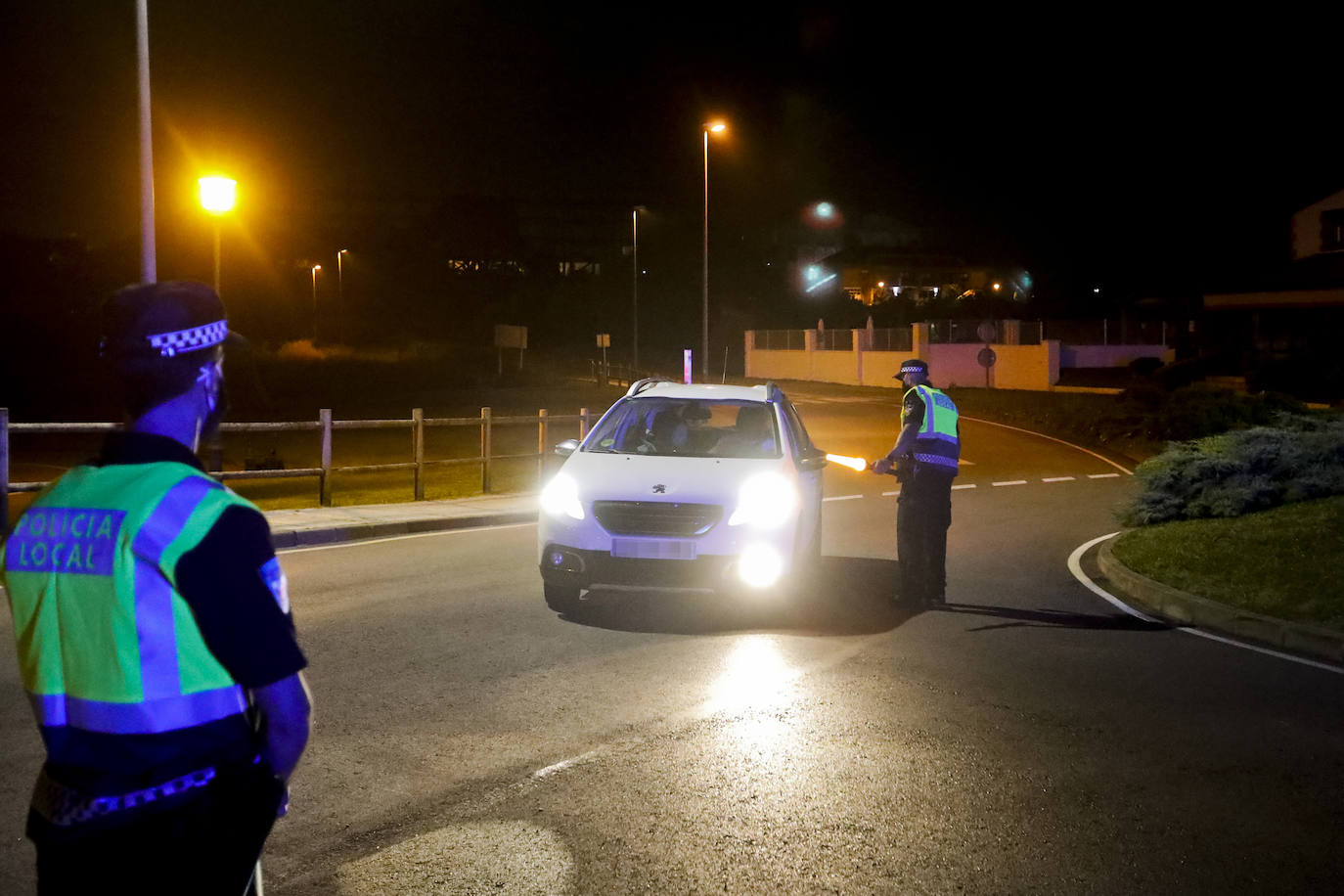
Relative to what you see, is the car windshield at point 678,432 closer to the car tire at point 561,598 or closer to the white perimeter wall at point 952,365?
the car tire at point 561,598

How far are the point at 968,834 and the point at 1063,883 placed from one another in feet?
1.73

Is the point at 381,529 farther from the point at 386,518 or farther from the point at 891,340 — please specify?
the point at 891,340

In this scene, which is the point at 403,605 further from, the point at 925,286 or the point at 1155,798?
the point at 925,286

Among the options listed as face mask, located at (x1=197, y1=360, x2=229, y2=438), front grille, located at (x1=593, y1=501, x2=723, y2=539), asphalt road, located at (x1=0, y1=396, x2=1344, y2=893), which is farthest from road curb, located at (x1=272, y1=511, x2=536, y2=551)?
face mask, located at (x1=197, y1=360, x2=229, y2=438)

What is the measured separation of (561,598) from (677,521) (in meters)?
1.15

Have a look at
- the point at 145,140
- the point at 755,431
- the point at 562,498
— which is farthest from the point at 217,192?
the point at 562,498

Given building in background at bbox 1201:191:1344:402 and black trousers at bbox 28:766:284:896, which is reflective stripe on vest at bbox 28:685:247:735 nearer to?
black trousers at bbox 28:766:284:896

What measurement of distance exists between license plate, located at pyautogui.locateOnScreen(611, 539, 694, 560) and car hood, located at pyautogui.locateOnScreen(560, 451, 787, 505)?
0.32 meters

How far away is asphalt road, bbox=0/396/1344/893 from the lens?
4.73 meters

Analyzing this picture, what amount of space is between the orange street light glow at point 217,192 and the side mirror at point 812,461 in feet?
36.3

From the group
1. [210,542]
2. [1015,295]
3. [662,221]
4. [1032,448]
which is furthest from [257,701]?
[662,221]

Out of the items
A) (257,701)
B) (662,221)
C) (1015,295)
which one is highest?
(662,221)

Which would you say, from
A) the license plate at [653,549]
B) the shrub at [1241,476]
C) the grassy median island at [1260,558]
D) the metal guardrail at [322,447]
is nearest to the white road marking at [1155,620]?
the grassy median island at [1260,558]

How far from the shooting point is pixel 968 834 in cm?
507
